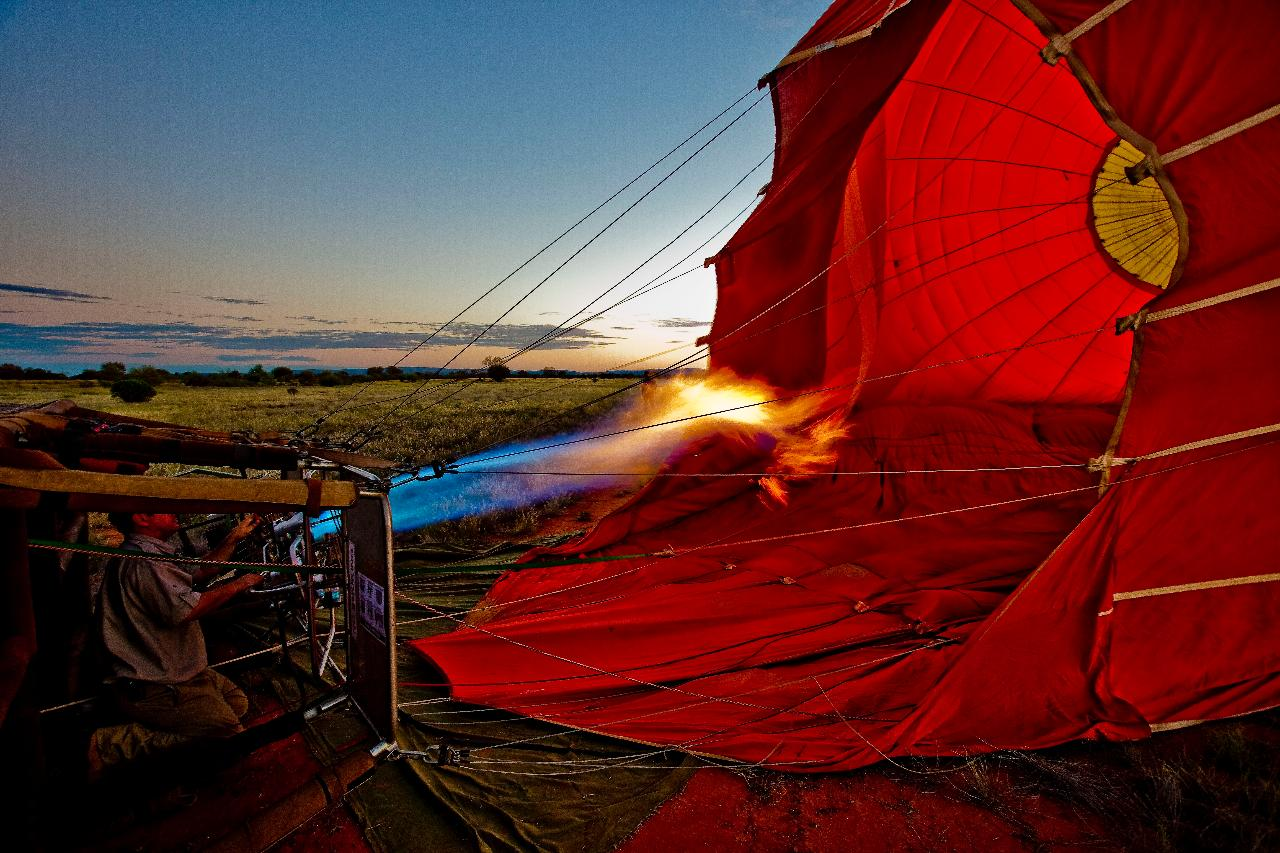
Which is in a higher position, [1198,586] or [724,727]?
[1198,586]

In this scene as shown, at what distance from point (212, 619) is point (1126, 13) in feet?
21.0

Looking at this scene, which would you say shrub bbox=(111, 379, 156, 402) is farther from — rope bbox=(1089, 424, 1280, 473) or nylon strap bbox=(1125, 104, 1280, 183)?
nylon strap bbox=(1125, 104, 1280, 183)

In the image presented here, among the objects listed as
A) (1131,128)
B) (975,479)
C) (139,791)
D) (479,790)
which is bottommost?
(479,790)

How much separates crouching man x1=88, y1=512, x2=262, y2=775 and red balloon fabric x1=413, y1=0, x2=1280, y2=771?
4.25 feet

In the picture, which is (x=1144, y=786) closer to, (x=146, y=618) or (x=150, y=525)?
(x=146, y=618)

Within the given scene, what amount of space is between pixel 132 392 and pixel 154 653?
41.2m

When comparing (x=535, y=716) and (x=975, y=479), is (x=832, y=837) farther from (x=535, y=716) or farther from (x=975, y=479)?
(x=975, y=479)

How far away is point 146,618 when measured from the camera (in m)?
2.74

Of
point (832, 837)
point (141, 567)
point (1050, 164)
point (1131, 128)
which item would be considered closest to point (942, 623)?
point (832, 837)

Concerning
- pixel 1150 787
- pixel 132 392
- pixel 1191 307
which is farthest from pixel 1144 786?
pixel 132 392

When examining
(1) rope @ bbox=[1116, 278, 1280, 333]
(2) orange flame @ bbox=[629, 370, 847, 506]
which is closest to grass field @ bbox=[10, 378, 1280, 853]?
(1) rope @ bbox=[1116, 278, 1280, 333]

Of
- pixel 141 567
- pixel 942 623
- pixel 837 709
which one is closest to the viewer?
pixel 141 567

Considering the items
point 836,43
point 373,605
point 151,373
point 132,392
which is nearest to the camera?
point 373,605

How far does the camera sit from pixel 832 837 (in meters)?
2.47
